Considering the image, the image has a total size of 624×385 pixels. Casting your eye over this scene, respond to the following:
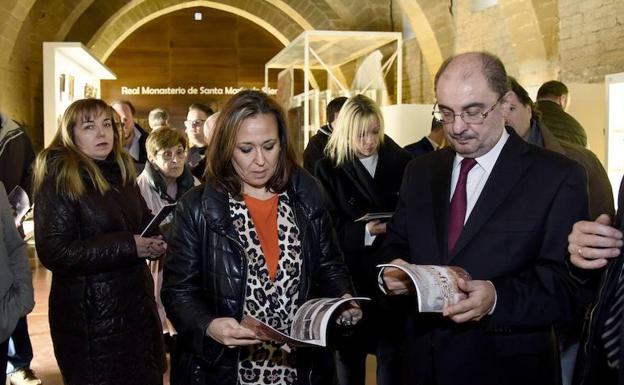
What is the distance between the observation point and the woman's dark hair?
7.90ft

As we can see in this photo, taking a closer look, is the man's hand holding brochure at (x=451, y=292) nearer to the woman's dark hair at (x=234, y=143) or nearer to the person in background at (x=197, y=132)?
the woman's dark hair at (x=234, y=143)

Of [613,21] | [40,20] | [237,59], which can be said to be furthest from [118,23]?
[613,21]

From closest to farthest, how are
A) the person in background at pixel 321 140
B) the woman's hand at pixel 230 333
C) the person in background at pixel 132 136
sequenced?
the woman's hand at pixel 230 333 < the person in background at pixel 321 140 < the person in background at pixel 132 136

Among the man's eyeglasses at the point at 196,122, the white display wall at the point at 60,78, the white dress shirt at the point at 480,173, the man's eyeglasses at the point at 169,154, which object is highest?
the white display wall at the point at 60,78

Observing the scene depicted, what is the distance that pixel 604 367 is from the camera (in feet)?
6.14

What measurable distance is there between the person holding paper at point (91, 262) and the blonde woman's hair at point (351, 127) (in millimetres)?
→ 1214

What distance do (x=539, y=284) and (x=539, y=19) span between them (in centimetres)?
779

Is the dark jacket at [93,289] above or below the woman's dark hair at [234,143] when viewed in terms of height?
below

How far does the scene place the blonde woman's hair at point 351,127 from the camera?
13.5 ft

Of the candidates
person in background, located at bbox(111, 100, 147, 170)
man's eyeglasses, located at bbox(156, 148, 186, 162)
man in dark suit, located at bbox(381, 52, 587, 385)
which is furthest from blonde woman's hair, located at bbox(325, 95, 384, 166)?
person in background, located at bbox(111, 100, 147, 170)

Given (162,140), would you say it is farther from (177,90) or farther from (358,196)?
(177,90)

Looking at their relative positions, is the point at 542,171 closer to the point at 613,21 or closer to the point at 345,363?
the point at 345,363

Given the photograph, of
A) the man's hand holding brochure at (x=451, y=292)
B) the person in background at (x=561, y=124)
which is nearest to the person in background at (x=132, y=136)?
the person in background at (x=561, y=124)

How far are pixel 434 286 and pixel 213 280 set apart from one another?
758 millimetres
